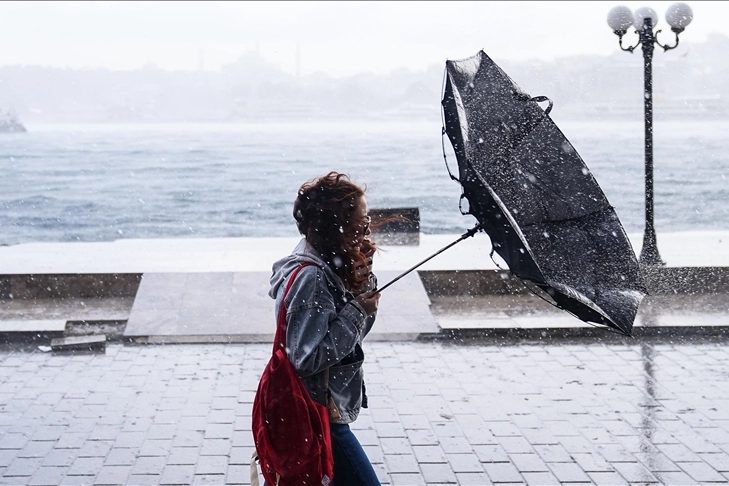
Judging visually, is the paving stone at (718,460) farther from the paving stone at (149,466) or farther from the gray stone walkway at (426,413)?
the paving stone at (149,466)

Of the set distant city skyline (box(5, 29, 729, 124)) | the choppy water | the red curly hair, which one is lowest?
the choppy water

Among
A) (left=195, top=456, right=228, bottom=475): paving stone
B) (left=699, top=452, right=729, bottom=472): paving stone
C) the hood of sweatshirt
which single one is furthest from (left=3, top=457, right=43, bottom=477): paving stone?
(left=699, top=452, right=729, bottom=472): paving stone

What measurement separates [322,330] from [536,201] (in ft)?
2.96

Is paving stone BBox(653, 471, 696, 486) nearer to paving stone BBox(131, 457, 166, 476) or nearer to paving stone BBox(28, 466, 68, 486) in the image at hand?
paving stone BBox(131, 457, 166, 476)

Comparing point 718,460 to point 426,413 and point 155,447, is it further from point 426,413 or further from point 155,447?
point 155,447

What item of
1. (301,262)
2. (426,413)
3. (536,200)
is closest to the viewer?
(301,262)

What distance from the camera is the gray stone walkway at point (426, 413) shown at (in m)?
5.21

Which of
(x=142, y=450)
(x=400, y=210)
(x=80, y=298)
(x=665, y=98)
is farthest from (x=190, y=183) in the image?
(x=665, y=98)

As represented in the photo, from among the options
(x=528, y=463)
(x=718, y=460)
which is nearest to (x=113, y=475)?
(x=528, y=463)

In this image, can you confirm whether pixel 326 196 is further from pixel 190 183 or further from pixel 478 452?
pixel 190 183

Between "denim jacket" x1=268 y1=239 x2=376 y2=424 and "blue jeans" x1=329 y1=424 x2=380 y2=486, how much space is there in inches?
1.9

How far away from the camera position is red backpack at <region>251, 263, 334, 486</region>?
2727mm

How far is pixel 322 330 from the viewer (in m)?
2.73

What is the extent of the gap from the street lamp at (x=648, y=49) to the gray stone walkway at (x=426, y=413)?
10.4 ft
